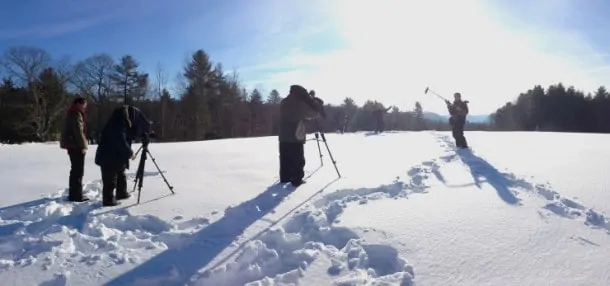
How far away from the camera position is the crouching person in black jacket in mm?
5684

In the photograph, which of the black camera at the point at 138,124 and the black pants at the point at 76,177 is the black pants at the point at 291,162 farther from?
the black pants at the point at 76,177

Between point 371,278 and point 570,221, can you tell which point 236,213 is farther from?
point 570,221

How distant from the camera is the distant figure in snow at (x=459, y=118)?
41.1 feet

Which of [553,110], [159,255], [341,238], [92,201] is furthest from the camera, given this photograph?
[553,110]

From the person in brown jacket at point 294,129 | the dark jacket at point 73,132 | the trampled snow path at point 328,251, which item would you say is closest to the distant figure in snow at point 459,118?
the trampled snow path at point 328,251

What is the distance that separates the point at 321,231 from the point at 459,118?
962 cm

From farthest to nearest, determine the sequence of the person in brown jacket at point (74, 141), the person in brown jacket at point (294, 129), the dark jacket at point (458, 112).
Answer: the dark jacket at point (458, 112), the person in brown jacket at point (294, 129), the person in brown jacket at point (74, 141)

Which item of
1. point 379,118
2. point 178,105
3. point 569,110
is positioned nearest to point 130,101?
point 178,105

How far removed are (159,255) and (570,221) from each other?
4.64 meters

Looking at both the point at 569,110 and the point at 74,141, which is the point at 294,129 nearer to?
the point at 74,141

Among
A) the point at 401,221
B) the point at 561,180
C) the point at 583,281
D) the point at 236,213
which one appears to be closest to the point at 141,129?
the point at 236,213

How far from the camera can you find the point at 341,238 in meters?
4.25

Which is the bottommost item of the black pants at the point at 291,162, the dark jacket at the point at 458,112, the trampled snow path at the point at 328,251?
the trampled snow path at the point at 328,251

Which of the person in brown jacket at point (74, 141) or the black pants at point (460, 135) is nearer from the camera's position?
the person in brown jacket at point (74, 141)
